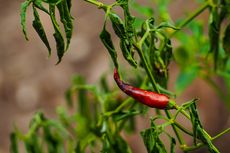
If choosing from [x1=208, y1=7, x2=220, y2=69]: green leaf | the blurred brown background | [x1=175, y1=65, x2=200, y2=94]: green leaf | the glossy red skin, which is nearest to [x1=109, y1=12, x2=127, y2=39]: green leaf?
the glossy red skin

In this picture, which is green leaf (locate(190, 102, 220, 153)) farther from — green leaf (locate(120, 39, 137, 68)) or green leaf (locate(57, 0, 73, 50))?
green leaf (locate(57, 0, 73, 50))

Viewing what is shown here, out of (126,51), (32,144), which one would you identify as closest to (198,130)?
(126,51)

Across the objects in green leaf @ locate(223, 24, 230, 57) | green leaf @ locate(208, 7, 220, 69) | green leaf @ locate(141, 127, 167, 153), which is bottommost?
green leaf @ locate(141, 127, 167, 153)

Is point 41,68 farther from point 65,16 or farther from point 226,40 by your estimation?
point 65,16

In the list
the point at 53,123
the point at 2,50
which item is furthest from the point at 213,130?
the point at 53,123

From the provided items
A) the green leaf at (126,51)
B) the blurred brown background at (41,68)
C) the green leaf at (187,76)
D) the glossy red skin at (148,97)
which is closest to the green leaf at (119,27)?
the green leaf at (126,51)

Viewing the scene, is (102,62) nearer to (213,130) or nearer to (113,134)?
(213,130)

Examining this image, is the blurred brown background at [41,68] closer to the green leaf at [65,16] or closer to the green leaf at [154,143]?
the green leaf at [154,143]
